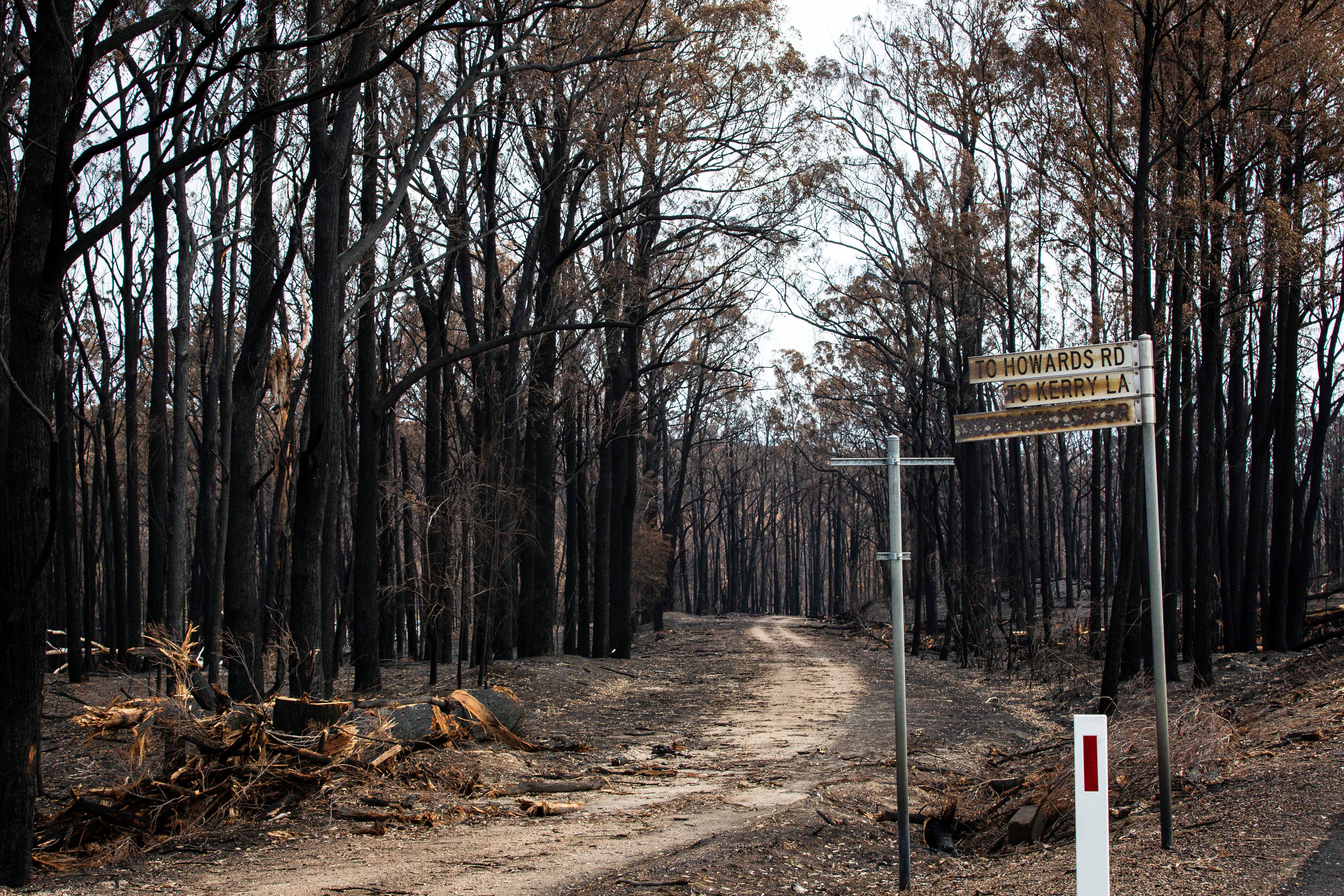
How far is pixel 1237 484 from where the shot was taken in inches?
772

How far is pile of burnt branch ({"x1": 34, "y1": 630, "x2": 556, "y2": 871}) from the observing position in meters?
7.60

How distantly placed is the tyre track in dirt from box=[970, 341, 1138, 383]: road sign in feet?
12.3

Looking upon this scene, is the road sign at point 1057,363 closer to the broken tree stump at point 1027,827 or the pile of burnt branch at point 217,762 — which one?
the broken tree stump at point 1027,827

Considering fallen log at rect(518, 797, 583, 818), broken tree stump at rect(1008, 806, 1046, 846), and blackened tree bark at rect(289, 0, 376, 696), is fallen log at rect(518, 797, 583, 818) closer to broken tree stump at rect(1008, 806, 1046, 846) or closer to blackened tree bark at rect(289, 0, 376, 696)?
blackened tree bark at rect(289, 0, 376, 696)

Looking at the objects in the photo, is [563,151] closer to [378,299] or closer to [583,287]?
[583,287]

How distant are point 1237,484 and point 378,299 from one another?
17277 mm

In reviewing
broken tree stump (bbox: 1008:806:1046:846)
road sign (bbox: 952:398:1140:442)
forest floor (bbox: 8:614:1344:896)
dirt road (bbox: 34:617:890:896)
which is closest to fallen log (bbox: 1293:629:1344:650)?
forest floor (bbox: 8:614:1344:896)

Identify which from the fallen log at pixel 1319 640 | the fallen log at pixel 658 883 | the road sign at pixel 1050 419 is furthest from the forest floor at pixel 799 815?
the fallen log at pixel 1319 640

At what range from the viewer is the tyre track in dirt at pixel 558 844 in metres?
6.20

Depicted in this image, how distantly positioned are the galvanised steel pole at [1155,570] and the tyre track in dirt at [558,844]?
2.94m

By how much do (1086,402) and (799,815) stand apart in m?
3.81

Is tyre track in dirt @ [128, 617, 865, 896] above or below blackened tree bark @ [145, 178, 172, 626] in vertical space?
below

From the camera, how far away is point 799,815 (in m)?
7.68

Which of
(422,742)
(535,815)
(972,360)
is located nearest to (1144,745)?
(972,360)
